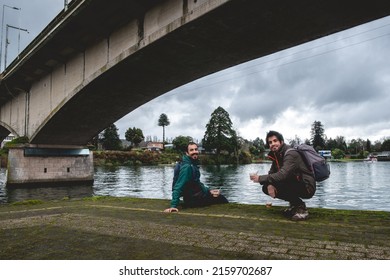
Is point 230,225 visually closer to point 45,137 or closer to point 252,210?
point 252,210

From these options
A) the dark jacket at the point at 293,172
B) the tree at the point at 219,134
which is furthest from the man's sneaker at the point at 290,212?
the tree at the point at 219,134

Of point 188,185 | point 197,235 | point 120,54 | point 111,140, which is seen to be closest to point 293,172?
point 197,235

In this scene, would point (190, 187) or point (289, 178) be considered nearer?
point (289, 178)

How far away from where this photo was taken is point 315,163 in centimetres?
414

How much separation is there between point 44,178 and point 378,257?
74.7 feet

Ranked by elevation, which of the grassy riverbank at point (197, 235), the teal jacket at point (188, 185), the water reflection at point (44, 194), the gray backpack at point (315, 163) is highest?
the gray backpack at point (315, 163)

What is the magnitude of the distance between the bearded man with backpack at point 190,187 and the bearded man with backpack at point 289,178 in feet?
4.14

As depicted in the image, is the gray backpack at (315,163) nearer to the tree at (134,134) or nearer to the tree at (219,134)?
the tree at (219,134)

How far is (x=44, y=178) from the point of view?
21516mm

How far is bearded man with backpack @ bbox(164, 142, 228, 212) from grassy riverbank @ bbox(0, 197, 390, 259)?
1.29 feet

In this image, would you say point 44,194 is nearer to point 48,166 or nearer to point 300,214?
point 48,166

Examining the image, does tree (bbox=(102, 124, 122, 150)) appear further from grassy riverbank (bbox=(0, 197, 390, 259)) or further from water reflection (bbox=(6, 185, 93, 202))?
grassy riverbank (bbox=(0, 197, 390, 259))

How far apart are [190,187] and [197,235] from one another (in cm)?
218

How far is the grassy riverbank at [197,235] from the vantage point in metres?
2.80
